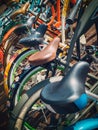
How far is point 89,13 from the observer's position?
9.50 ft

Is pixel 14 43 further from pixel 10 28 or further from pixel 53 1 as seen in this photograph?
pixel 53 1

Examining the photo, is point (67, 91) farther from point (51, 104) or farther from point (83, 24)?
point (83, 24)

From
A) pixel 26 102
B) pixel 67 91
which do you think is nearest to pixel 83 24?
pixel 67 91

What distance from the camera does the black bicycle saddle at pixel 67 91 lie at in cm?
225

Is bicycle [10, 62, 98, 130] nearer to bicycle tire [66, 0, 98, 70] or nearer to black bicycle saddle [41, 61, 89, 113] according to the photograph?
black bicycle saddle [41, 61, 89, 113]

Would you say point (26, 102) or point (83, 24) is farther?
point (26, 102)

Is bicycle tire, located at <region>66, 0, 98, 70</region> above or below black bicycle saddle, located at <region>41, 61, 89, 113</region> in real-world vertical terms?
above

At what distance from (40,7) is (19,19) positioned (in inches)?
24.9

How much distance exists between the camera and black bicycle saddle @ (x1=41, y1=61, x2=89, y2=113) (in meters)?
2.25

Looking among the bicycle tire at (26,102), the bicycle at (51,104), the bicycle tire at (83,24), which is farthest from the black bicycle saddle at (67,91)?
the bicycle tire at (26,102)

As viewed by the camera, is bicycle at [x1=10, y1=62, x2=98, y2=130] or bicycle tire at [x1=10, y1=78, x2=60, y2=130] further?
bicycle tire at [x1=10, y1=78, x2=60, y2=130]

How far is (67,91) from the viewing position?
2314mm

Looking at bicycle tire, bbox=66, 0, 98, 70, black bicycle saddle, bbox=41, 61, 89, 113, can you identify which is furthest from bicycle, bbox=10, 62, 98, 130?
bicycle tire, bbox=66, 0, 98, 70

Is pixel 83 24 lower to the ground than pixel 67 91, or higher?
higher
